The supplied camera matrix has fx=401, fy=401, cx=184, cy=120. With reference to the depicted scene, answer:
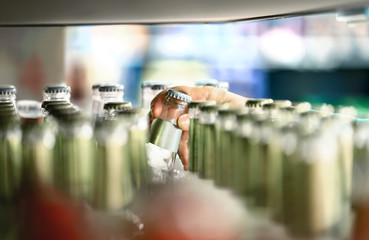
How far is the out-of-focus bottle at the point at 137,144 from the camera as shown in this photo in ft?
2.76

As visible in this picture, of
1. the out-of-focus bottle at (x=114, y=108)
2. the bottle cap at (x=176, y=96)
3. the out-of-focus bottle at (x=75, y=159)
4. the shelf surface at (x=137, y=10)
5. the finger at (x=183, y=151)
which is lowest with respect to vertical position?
the finger at (x=183, y=151)

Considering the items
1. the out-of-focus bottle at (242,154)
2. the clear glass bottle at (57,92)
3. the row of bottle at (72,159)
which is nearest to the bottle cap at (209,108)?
the out-of-focus bottle at (242,154)

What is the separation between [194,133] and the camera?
97 centimetres

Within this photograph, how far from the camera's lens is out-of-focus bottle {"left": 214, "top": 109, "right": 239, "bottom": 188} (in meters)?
0.82

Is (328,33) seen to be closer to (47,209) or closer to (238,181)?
(238,181)

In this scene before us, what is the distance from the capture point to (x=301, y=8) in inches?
34.2

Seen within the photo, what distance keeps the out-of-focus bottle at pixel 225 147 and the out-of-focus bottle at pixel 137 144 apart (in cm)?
16

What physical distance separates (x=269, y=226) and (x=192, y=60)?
2.82m

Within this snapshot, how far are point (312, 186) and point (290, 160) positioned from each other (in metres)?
0.06

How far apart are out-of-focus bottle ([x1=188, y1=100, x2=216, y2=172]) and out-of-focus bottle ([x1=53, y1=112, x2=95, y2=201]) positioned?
29 centimetres

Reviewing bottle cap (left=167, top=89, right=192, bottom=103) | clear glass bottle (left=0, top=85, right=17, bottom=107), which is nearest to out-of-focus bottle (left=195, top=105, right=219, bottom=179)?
bottle cap (left=167, top=89, right=192, bottom=103)

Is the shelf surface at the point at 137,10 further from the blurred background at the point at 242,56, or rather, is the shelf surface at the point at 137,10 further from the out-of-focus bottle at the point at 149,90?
the blurred background at the point at 242,56

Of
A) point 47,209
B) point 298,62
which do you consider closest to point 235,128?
point 47,209

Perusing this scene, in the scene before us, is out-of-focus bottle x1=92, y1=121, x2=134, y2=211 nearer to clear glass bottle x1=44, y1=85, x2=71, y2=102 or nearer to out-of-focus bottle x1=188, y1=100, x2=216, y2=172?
out-of-focus bottle x1=188, y1=100, x2=216, y2=172
